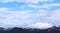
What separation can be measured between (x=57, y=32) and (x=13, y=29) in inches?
426

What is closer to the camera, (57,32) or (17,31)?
(57,32)

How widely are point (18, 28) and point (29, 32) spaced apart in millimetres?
3420

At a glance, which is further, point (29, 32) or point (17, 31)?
point (17, 31)

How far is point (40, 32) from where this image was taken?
5866 centimetres

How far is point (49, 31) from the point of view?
196ft

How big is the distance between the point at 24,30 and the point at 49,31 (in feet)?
19.4

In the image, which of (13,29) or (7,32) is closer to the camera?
(7,32)

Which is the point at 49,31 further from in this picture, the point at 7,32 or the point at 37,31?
the point at 7,32

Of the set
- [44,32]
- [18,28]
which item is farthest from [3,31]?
[44,32]

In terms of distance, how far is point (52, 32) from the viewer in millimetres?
58844

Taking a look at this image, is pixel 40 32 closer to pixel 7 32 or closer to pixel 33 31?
pixel 33 31

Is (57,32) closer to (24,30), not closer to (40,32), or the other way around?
(40,32)

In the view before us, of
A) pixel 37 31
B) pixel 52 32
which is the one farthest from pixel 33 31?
pixel 52 32

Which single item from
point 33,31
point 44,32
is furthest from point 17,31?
point 44,32
